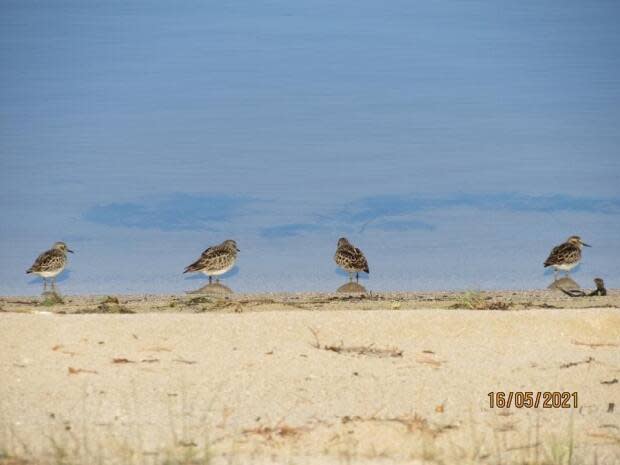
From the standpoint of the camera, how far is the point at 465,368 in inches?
507

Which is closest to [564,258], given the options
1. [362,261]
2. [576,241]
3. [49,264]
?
[576,241]

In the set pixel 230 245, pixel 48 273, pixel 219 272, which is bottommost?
pixel 48 273

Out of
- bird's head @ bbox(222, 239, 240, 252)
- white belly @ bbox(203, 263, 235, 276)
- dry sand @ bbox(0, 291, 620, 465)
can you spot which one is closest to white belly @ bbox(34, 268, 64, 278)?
white belly @ bbox(203, 263, 235, 276)

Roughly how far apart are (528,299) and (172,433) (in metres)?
11.5

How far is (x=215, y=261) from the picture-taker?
83.7 feet

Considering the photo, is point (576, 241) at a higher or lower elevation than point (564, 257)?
higher

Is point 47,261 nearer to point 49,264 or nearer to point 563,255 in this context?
point 49,264

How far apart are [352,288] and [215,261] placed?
12.3 ft

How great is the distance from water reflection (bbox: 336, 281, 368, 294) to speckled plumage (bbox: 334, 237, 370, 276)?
78 centimetres

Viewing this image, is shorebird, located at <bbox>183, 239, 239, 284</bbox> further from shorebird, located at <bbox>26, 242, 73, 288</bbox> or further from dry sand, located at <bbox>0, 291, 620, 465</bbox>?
dry sand, located at <bbox>0, 291, 620, 465</bbox>

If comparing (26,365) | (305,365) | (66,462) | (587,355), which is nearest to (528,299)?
(587,355)

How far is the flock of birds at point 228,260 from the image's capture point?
81.0ft

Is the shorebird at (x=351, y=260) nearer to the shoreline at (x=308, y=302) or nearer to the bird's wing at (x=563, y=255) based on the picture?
the shoreline at (x=308, y=302)
